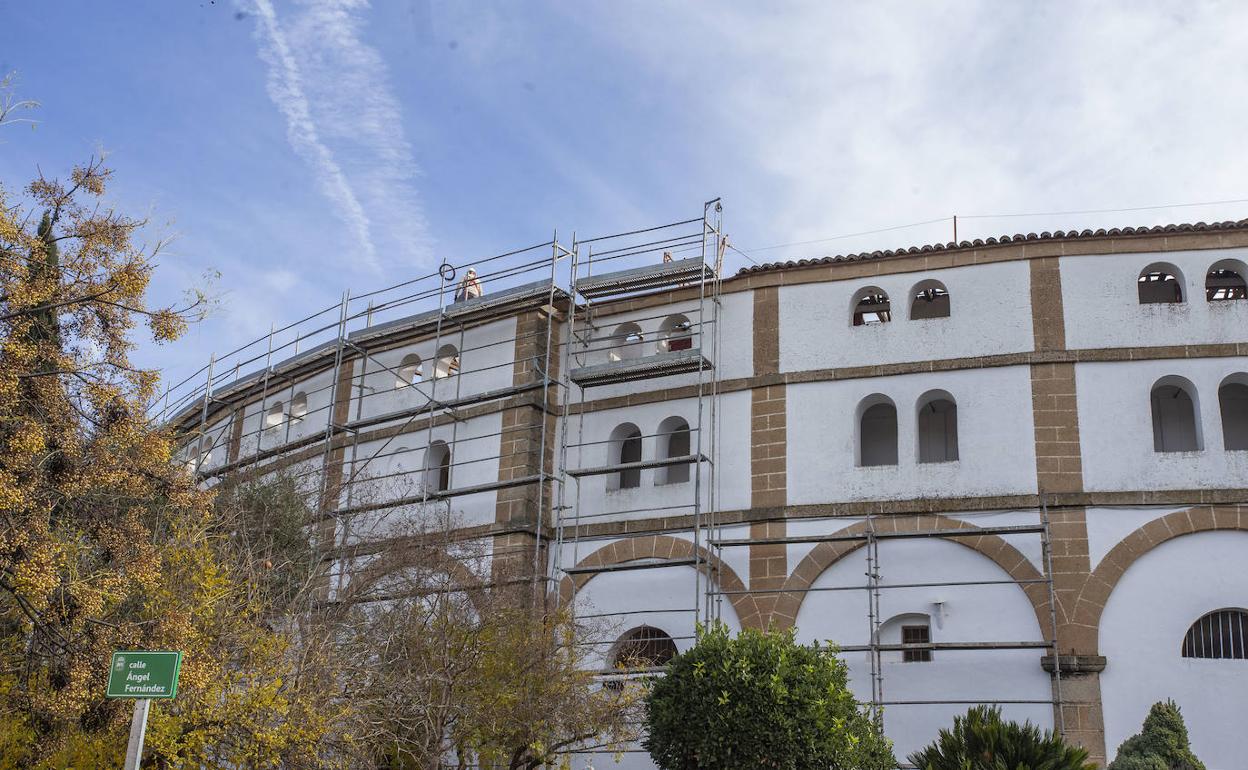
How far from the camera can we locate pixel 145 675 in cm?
1120

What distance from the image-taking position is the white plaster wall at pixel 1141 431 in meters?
20.0

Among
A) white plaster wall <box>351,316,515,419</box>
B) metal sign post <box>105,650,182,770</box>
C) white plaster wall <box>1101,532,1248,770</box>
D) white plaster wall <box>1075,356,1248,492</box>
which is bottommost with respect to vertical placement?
metal sign post <box>105,650,182,770</box>

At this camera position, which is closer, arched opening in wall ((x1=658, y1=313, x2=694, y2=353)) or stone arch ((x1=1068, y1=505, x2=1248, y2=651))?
stone arch ((x1=1068, y1=505, x2=1248, y2=651))

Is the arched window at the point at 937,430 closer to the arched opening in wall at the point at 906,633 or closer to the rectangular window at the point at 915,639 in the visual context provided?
the arched opening in wall at the point at 906,633

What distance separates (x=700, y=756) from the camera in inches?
585

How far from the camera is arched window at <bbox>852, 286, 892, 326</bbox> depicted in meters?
23.0

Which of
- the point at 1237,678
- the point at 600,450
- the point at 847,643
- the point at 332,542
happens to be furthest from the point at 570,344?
Answer: the point at 1237,678

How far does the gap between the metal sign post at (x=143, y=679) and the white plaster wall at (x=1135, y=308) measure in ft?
49.9

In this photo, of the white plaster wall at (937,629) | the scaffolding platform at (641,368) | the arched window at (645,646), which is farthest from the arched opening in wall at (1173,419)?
the arched window at (645,646)

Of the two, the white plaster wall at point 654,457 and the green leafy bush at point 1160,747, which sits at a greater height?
the white plaster wall at point 654,457

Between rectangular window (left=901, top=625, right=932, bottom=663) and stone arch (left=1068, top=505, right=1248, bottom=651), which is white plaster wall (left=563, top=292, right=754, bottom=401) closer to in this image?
rectangular window (left=901, top=625, right=932, bottom=663)

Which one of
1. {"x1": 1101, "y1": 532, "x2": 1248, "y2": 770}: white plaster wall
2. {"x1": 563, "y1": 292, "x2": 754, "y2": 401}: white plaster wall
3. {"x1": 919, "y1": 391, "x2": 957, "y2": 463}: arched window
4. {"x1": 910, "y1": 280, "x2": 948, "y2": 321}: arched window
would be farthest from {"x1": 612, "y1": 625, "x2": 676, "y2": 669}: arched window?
{"x1": 910, "y1": 280, "x2": 948, "y2": 321}: arched window

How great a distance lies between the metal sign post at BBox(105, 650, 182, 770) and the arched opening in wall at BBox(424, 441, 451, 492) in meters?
13.7

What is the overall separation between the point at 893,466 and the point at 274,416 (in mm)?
16099
